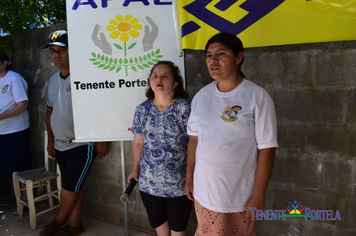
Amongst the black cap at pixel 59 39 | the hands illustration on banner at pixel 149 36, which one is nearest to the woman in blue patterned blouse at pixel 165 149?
the hands illustration on banner at pixel 149 36

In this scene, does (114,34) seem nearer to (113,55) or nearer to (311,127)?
(113,55)

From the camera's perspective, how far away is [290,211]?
6.52 feet

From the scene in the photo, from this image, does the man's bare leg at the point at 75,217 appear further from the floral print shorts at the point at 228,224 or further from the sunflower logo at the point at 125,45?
the floral print shorts at the point at 228,224

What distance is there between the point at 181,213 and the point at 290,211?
2.97 feet

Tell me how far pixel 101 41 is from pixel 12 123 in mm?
1789

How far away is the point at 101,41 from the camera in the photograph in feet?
7.11

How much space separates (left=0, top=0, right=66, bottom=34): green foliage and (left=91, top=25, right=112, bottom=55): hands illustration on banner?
6.20ft

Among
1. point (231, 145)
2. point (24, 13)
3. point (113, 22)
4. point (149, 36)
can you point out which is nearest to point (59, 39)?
point (113, 22)

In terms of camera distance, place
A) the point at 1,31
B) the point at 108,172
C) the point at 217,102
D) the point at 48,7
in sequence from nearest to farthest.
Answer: the point at 217,102
the point at 108,172
the point at 1,31
the point at 48,7

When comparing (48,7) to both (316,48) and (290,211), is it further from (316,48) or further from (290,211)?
(290,211)

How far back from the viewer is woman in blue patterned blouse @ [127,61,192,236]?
5.66 feet

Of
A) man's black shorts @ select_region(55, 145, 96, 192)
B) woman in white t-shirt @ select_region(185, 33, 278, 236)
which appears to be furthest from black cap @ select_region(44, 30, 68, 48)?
woman in white t-shirt @ select_region(185, 33, 278, 236)

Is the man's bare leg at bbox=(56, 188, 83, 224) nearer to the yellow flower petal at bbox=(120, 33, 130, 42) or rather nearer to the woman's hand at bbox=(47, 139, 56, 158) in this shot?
the woman's hand at bbox=(47, 139, 56, 158)

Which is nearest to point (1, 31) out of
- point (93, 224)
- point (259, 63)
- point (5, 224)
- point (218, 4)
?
point (5, 224)
